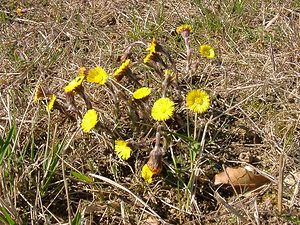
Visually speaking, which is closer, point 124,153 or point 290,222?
point 290,222

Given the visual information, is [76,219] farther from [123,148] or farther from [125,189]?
[123,148]

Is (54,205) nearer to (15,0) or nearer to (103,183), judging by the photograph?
(103,183)

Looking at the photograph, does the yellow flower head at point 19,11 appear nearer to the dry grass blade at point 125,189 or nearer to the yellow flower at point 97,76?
the yellow flower at point 97,76

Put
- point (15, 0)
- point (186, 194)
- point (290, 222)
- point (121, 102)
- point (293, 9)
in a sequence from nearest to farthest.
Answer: point (290, 222) < point (186, 194) < point (121, 102) < point (293, 9) < point (15, 0)

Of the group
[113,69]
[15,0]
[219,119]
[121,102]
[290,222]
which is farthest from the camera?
[15,0]

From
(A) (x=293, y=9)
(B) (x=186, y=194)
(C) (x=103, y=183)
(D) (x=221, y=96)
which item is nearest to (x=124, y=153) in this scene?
(C) (x=103, y=183)

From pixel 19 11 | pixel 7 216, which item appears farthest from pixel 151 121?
pixel 19 11

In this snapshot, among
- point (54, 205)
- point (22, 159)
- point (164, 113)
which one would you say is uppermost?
point (164, 113)

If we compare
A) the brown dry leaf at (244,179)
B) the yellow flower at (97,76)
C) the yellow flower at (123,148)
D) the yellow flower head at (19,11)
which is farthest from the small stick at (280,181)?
the yellow flower head at (19,11)
